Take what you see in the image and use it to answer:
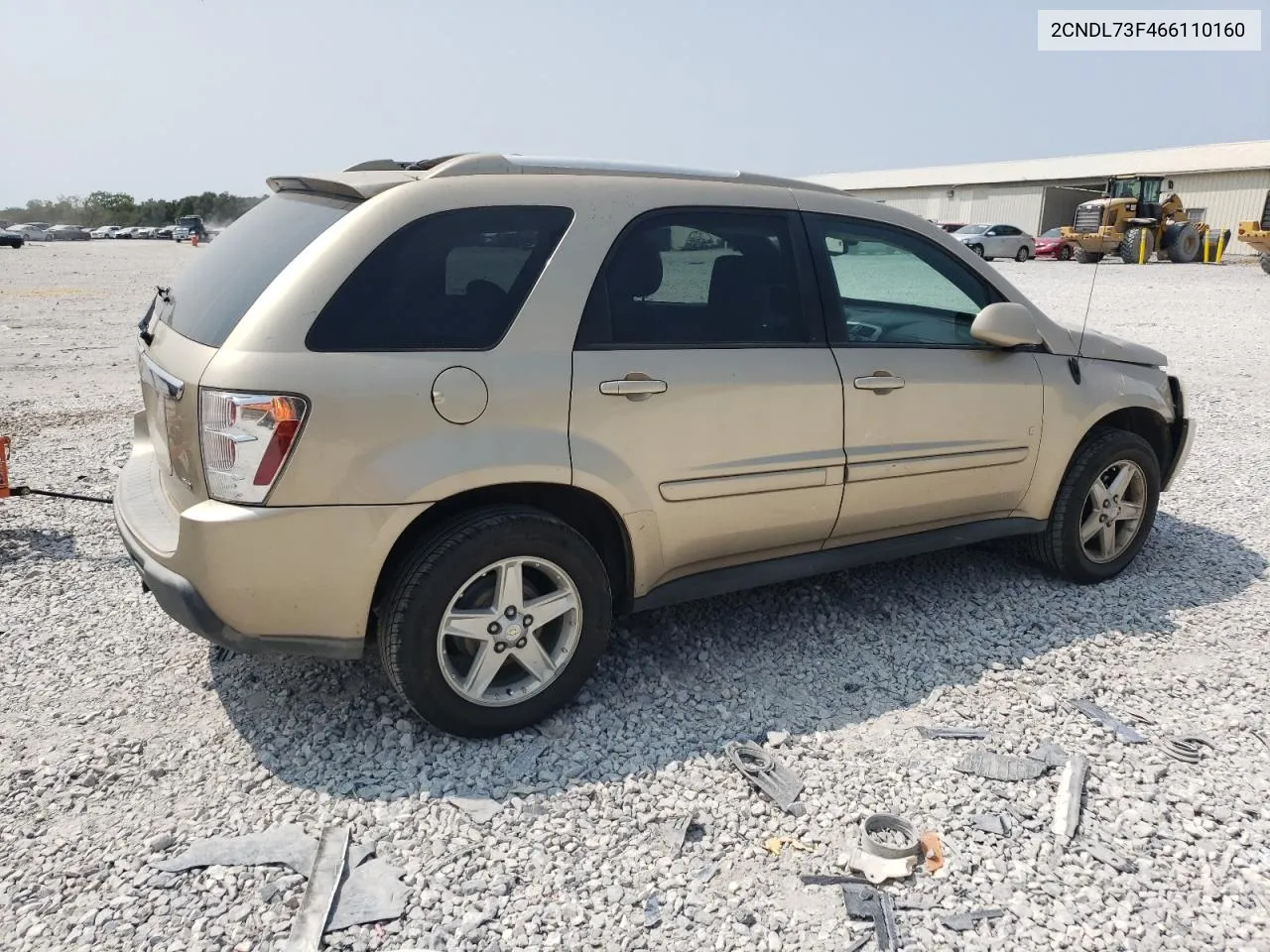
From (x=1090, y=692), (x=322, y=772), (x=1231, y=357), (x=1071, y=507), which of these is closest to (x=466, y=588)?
(x=322, y=772)

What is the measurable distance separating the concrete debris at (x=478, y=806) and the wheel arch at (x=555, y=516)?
64 cm

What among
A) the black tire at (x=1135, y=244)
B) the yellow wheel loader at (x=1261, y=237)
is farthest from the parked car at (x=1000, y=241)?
the yellow wheel loader at (x=1261, y=237)

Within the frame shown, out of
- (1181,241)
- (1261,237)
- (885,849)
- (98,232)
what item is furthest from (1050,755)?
(98,232)

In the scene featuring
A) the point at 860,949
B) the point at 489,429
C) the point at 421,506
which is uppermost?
the point at 489,429

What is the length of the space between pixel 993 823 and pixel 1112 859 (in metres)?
0.33

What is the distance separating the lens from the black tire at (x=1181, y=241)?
32.9 meters

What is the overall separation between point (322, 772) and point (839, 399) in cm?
228

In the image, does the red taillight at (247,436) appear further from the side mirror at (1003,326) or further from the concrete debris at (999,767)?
the side mirror at (1003,326)

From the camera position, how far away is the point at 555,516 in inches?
131

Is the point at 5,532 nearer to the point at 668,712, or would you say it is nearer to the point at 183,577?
the point at 183,577

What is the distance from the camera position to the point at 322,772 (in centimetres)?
311

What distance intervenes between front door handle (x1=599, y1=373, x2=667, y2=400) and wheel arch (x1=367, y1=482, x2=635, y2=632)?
14.0 inches

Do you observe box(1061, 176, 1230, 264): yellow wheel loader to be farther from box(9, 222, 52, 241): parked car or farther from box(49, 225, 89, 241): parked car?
box(49, 225, 89, 241): parked car

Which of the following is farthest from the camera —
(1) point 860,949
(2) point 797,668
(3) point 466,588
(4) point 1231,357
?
(4) point 1231,357
